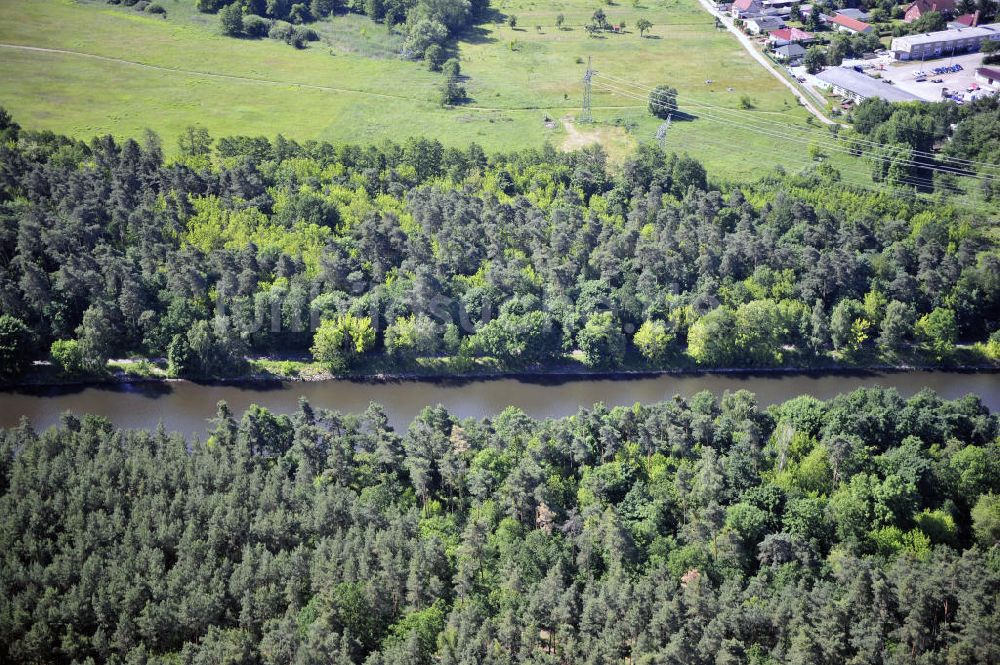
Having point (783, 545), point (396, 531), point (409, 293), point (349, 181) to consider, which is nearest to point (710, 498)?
point (783, 545)

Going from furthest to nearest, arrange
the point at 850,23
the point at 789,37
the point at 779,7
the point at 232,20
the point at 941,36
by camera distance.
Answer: the point at 779,7
the point at 850,23
the point at 232,20
the point at 789,37
the point at 941,36

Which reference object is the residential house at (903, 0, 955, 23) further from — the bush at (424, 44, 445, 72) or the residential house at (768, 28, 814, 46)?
the bush at (424, 44, 445, 72)

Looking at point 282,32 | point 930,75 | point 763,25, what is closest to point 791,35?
point 763,25

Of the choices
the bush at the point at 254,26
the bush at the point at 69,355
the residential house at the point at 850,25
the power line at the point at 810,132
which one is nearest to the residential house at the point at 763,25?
the residential house at the point at 850,25

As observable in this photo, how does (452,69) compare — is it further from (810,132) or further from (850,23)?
(850,23)

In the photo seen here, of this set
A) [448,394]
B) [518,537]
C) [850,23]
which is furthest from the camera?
[850,23]

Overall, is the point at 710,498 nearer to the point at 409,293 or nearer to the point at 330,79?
the point at 409,293
